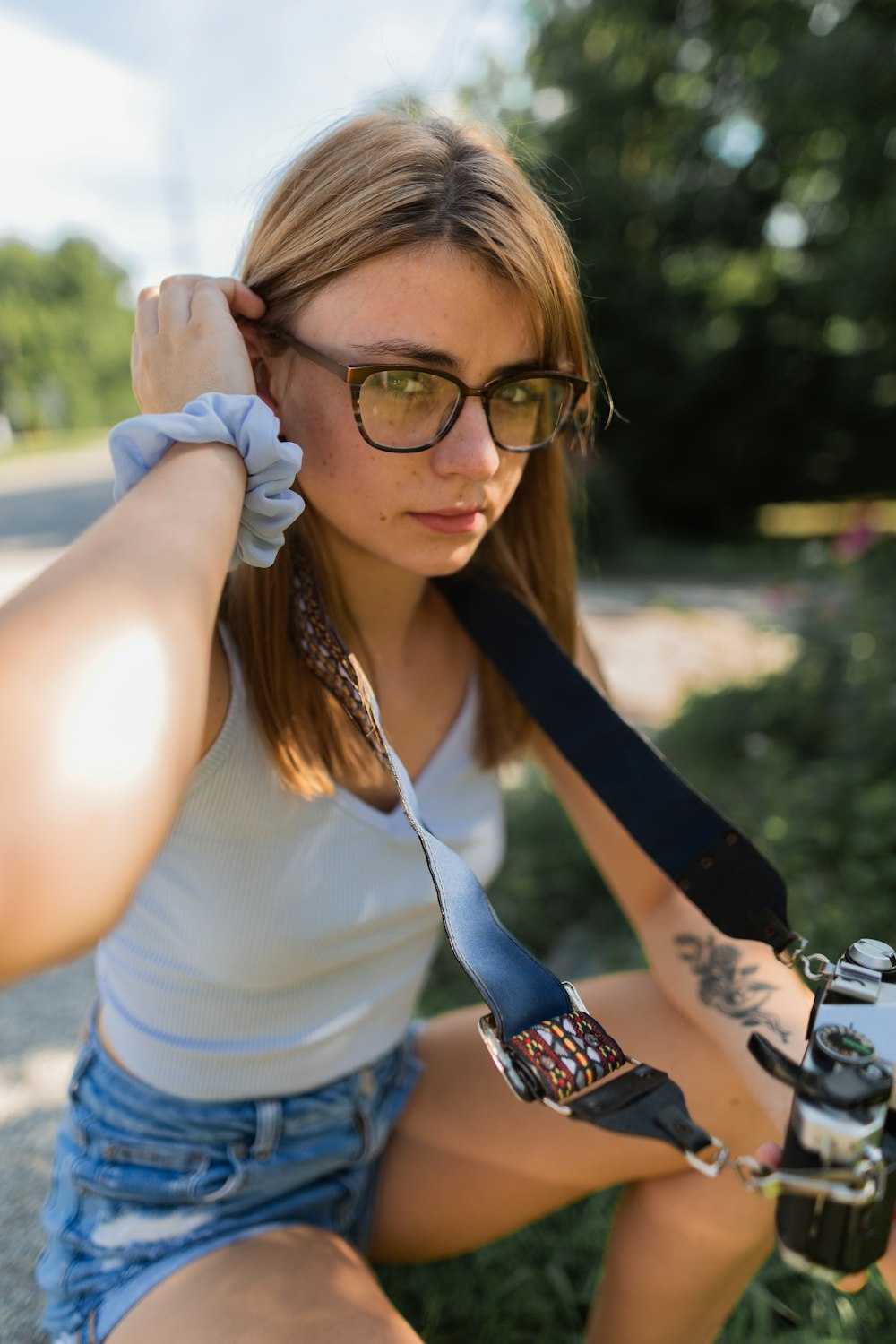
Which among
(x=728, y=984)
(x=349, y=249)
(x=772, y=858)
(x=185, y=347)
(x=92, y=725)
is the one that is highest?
(x=349, y=249)

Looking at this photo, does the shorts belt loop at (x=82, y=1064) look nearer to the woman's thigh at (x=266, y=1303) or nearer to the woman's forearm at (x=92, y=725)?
the woman's thigh at (x=266, y=1303)

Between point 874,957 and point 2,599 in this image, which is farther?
point 2,599

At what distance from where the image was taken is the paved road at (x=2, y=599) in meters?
2.00

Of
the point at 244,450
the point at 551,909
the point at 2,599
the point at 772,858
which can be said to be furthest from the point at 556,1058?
the point at 2,599

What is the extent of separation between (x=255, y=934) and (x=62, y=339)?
2014 inches

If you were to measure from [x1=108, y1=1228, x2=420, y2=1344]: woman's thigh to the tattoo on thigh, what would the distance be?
25.2 inches

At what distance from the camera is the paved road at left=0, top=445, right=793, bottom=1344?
200cm

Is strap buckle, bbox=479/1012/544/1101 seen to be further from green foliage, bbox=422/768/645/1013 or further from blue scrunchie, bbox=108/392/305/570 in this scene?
green foliage, bbox=422/768/645/1013

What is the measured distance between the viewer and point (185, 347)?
1.24 meters

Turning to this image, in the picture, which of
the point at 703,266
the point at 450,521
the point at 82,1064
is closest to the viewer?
the point at 450,521

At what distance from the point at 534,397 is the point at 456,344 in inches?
7.7

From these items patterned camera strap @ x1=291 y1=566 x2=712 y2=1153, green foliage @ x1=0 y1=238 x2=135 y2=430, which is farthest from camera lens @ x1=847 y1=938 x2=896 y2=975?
green foliage @ x1=0 y1=238 x2=135 y2=430

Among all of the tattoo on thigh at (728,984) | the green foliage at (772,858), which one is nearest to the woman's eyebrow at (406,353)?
the tattoo on thigh at (728,984)

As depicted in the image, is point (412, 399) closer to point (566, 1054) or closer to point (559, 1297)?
point (566, 1054)
